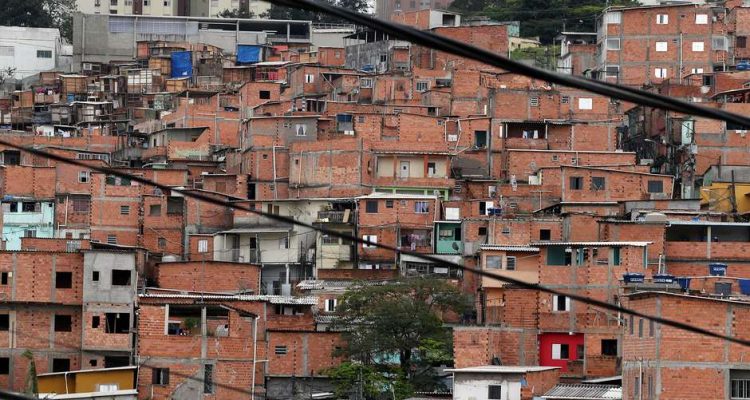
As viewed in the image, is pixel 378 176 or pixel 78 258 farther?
pixel 378 176

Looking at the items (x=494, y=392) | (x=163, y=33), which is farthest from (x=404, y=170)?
(x=163, y=33)

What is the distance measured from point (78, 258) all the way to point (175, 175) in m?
14.9

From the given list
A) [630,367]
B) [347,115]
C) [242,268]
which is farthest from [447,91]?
[630,367]

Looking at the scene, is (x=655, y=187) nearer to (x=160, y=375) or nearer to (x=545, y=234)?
(x=545, y=234)

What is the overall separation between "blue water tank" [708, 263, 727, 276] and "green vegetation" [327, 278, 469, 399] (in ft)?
21.0

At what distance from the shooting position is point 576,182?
189ft

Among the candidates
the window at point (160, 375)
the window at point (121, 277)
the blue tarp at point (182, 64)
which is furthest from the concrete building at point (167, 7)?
the window at point (160, 375)

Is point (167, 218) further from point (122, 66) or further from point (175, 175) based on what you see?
point (122, 66)

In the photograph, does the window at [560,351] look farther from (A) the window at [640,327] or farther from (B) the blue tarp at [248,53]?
(B) the blue tarp at [248,53]

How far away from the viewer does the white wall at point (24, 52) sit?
9350 centimetres

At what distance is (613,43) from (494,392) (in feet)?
127

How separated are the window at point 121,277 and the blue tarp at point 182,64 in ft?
128

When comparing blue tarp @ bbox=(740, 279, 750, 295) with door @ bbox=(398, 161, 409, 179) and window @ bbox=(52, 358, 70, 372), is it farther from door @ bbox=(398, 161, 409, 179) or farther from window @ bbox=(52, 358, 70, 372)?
door @ bbox=(398, 161, 409, 179)

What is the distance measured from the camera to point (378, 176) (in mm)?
61625
